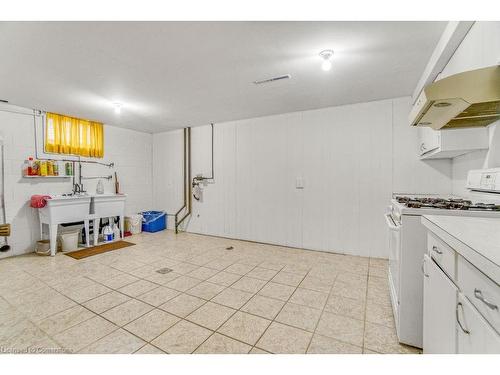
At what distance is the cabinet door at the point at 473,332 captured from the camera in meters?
0.67

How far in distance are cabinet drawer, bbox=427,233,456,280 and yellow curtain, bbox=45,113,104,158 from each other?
17.3 feet

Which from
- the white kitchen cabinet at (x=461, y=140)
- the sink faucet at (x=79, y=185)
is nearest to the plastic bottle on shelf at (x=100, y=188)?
the sink faucet at (x=79, y=185)

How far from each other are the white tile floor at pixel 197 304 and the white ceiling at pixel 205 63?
2.32 metres

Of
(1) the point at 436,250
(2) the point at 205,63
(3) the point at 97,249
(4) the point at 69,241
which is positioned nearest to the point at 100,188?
(4) the point at 69,241

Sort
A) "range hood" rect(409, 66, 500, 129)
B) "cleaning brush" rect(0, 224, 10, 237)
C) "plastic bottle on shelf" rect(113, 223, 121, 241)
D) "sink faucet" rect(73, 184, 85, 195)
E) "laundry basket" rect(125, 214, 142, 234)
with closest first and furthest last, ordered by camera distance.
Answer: "range hood" rect(409, 66, 500, 129) < "cleaning brush" rect(0, 224, 10, 237) < "sink faucet" rect(73, 184, 85, 195) < "plastic bottle on shelf" rect(113, 223, 121, 241) < "laundry basket" rect(125, 214, 142, 234)

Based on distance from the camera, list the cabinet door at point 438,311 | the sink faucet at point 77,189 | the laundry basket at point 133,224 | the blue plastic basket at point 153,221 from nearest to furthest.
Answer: the cabinet door at point 438,311 → the sink faucet at point 77,189 → the laundry basket at point 133,224 → the blue plastic basket at point 153,221

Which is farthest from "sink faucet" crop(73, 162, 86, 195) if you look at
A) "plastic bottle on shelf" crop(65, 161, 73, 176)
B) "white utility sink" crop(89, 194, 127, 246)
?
Result: "white utility sink" crop(89, 194, 127, 246)

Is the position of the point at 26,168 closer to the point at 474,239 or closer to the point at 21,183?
the point at 21,183

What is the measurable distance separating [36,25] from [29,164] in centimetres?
291

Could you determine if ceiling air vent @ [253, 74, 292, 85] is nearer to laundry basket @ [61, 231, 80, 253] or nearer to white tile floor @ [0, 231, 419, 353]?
white tile floor @ [0, 231, 419, 353]

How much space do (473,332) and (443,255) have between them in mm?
365

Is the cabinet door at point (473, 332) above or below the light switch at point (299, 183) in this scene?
below

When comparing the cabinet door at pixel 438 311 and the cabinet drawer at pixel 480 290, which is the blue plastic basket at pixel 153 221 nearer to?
the cabinet door at pixel 438 311

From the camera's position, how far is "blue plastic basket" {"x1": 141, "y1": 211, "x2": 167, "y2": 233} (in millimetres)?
5203
